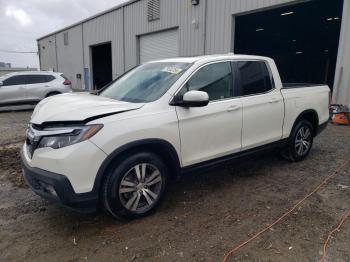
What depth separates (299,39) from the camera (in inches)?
997

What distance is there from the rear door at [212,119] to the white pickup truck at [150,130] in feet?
0.04

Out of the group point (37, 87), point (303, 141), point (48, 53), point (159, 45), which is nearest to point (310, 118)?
point (303, 141)

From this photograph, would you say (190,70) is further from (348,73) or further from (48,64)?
(48,64)

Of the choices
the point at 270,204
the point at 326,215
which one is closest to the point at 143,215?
the point at 270,204

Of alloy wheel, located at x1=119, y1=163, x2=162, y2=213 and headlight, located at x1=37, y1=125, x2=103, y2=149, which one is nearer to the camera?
headlight, located at x1=37, y1=125, x2=103, y2=149

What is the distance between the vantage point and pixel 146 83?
3.82 meters

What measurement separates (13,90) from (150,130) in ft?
39.0

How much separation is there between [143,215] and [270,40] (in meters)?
24.3

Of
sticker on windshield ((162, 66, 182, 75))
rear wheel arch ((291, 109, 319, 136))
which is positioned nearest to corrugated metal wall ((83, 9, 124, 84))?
rear wheel arch ((291, 109, 319, 136))

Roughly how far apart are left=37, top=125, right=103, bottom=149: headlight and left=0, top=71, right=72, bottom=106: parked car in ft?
37.8

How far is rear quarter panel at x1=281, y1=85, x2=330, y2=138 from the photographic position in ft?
15.8

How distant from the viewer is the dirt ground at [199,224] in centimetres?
279

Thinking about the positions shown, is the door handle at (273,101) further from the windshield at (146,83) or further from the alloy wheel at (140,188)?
the alloy wheel at (140,188)

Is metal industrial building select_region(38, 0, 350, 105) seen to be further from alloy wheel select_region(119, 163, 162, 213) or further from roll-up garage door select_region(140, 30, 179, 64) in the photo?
alloy wheel select_region(119, 163, 162, 213)
